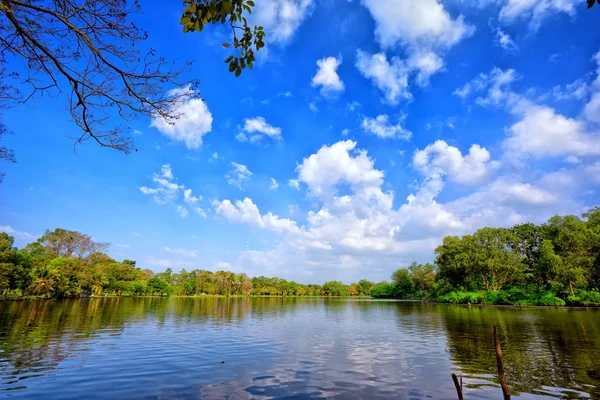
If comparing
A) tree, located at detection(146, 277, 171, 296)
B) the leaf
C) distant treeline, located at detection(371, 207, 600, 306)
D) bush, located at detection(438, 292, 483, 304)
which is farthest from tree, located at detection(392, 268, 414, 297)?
the leaf

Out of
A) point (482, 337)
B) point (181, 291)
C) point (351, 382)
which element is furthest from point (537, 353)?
point (181, 291)

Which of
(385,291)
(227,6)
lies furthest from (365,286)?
(227,6)

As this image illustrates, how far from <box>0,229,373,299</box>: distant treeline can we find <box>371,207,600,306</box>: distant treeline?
283 ft

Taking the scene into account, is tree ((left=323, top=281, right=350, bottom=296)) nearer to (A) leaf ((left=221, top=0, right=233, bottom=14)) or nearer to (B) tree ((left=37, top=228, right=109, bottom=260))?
(B) tree ((left=37, top=228, right=109, bottom=260))

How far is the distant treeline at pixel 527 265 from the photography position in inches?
1971

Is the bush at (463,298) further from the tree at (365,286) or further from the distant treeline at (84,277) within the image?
the tree at (365,286)

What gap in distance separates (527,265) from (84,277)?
98.7 metres

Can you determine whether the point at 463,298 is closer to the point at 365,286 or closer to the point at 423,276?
the point at 423,276

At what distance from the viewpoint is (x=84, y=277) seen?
67.5 meters

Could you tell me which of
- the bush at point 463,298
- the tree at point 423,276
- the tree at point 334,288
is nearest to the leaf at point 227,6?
the bush at point 463,298

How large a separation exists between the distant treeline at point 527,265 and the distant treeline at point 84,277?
8626 centimetres

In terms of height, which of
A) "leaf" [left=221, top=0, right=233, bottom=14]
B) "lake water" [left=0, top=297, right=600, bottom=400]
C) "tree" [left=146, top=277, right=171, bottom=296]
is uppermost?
"leaf" [left=221, top=0, right=233, bottom=14]

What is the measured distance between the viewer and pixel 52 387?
1024cm

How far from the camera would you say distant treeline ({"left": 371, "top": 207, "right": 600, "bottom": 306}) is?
164 ft
